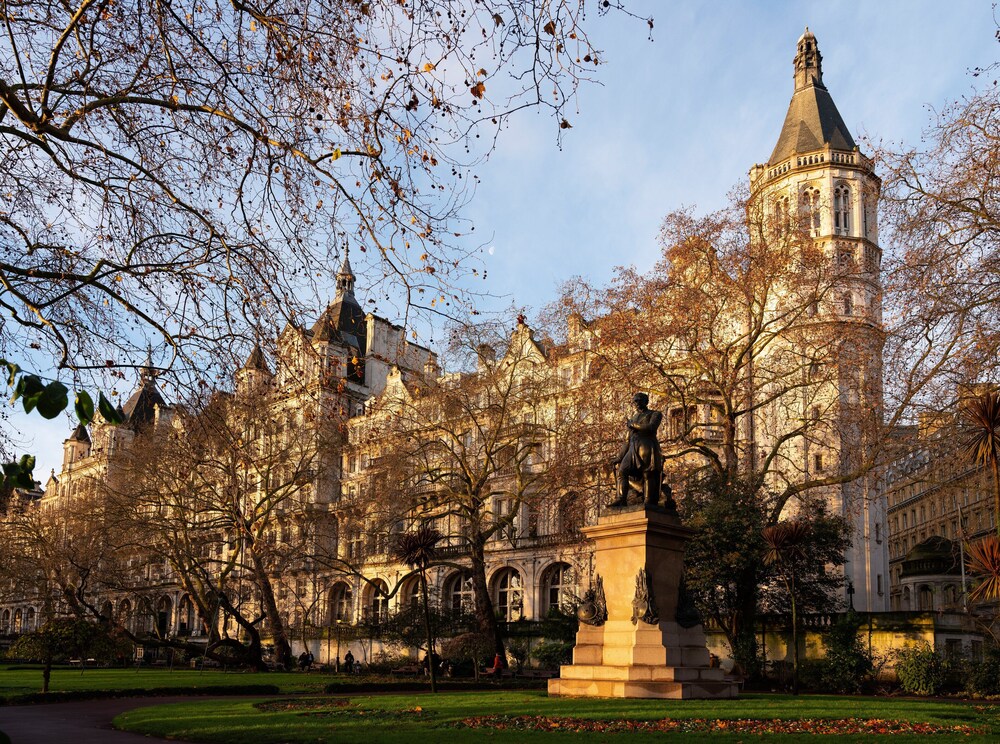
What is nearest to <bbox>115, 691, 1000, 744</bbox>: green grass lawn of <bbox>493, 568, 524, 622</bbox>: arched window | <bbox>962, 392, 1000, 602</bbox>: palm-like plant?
<bbox>962, 392, 1000, 602</bbox>: palm-like plant

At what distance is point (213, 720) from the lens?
16062 millimetres

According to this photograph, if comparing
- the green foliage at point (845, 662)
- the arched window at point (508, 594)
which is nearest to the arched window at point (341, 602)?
the arched window at point (508, 594)

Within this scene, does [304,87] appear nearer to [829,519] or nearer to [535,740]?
[535,740]

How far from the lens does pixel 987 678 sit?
2453 centimetres

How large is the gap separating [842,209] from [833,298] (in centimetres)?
1199

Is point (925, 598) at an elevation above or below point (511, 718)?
above

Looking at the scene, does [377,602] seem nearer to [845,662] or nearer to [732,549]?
[732,549]

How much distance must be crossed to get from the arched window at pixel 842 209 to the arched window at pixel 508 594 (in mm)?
25340

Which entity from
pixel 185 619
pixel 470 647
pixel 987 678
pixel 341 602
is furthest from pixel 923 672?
pixel 185 619

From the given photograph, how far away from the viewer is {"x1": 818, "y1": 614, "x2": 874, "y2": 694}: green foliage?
87.9 ft

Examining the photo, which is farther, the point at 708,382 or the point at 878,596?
the point at 878,596

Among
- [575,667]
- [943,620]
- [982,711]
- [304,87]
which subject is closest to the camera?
[304,87]

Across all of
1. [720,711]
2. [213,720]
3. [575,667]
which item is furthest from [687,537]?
[213,720]

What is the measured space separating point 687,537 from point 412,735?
727cm
